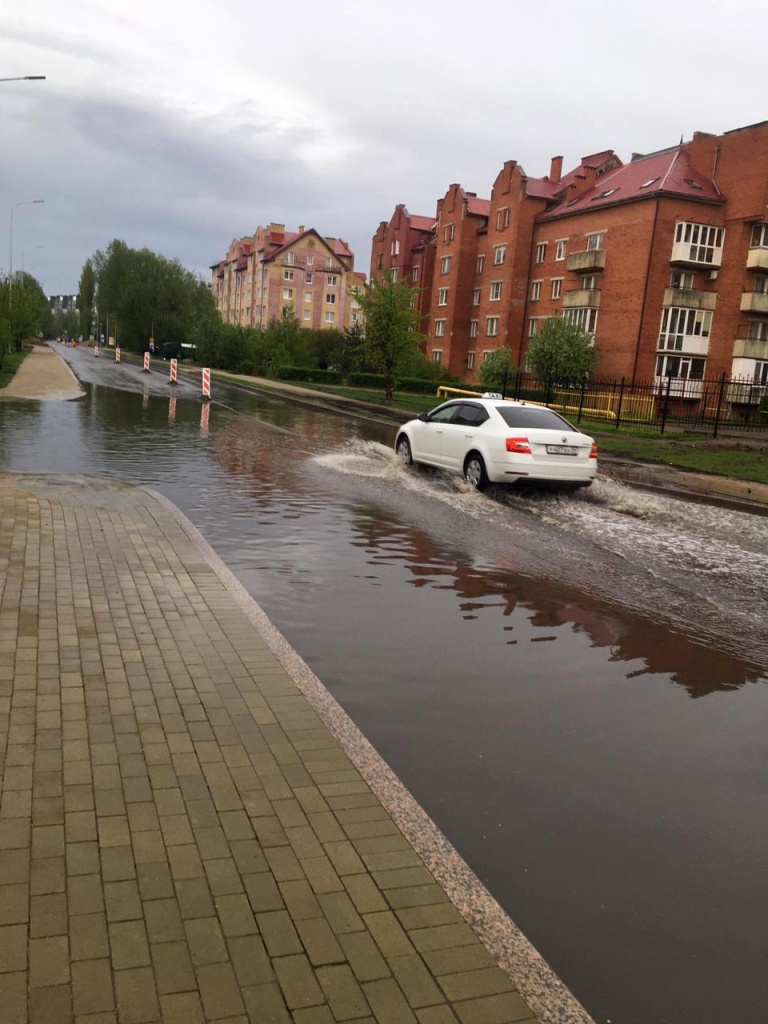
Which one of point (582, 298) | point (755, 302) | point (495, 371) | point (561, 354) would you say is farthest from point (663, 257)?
point (495, 371)

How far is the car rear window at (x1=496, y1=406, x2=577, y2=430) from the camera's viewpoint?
42.7ft

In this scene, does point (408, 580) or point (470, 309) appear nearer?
point (408, 580)

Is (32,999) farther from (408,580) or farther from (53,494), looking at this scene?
(53,494)

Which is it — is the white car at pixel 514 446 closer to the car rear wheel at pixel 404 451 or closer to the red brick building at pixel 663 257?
the car rear wheel at pixel 404 451

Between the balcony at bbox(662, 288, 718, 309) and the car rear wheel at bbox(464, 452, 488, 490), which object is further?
the balcony at bbox(662, 288, 718, 309)

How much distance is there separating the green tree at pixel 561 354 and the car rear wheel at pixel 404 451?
26.4m

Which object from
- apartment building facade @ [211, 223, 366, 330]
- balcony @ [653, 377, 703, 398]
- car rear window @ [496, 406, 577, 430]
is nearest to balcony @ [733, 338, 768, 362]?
balcony @ [653, 377, 703, 398]

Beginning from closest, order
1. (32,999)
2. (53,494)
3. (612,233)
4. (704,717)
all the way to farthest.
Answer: (32,999)
(704,717)
(53,494)
(612,233)

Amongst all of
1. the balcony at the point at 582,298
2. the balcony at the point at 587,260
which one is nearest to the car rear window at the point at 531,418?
the balcony at the point at 582,298

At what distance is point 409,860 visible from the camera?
125 inches

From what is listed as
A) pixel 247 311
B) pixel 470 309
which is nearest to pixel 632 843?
pixel 470 309

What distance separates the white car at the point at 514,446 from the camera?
41.5 ft

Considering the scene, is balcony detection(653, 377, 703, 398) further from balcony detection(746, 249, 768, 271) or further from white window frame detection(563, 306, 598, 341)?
balcony detection(746, 249, 768, 271)

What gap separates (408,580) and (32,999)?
544 cm
